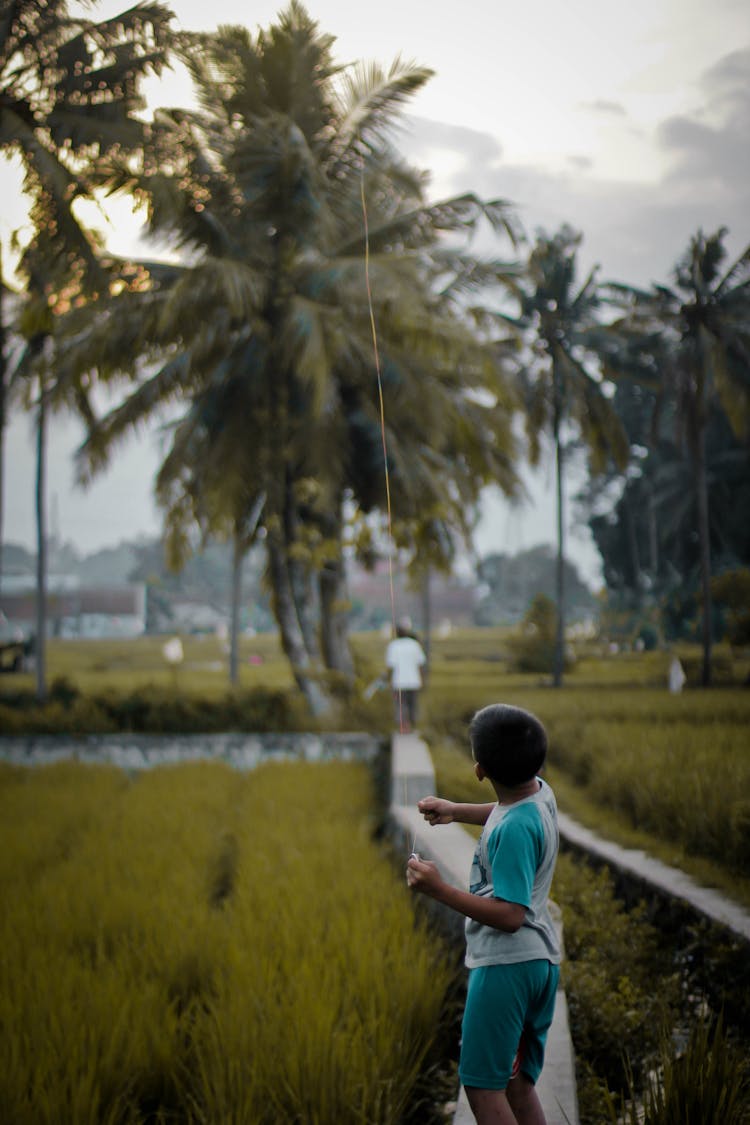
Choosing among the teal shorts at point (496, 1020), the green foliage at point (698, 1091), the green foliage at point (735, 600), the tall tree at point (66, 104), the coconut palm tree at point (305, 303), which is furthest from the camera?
the coconut palm tree at point (305, 303)

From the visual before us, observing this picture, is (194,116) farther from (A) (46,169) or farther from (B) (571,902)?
(B) (571,902)

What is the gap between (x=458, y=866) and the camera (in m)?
3.30

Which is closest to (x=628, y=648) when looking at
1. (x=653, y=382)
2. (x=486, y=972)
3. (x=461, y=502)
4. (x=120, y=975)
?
(x=653, y=382)

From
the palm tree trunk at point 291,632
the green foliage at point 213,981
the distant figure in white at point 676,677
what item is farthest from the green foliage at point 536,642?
the palm tree trunk at point 291,632

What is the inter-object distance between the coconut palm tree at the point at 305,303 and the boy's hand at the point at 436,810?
444cm

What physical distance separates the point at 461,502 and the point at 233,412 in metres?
3.39

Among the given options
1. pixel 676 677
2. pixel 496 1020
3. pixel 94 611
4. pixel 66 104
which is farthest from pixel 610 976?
pixel 94 611

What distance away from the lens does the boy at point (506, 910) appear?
1.42 metres

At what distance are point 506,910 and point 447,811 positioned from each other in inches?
7.3

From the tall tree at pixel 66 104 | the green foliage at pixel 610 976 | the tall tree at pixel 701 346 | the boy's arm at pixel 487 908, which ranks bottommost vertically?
the green foliage at pixel 610 976

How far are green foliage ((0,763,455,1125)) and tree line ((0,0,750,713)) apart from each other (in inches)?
48.0

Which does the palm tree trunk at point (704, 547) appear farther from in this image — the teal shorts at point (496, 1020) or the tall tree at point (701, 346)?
the teal shorts at point (496, 1020)

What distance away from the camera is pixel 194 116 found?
17.5ft

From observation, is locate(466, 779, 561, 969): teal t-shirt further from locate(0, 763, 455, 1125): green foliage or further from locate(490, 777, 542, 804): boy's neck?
locate(0, 763, 455, 1125): green foliage
